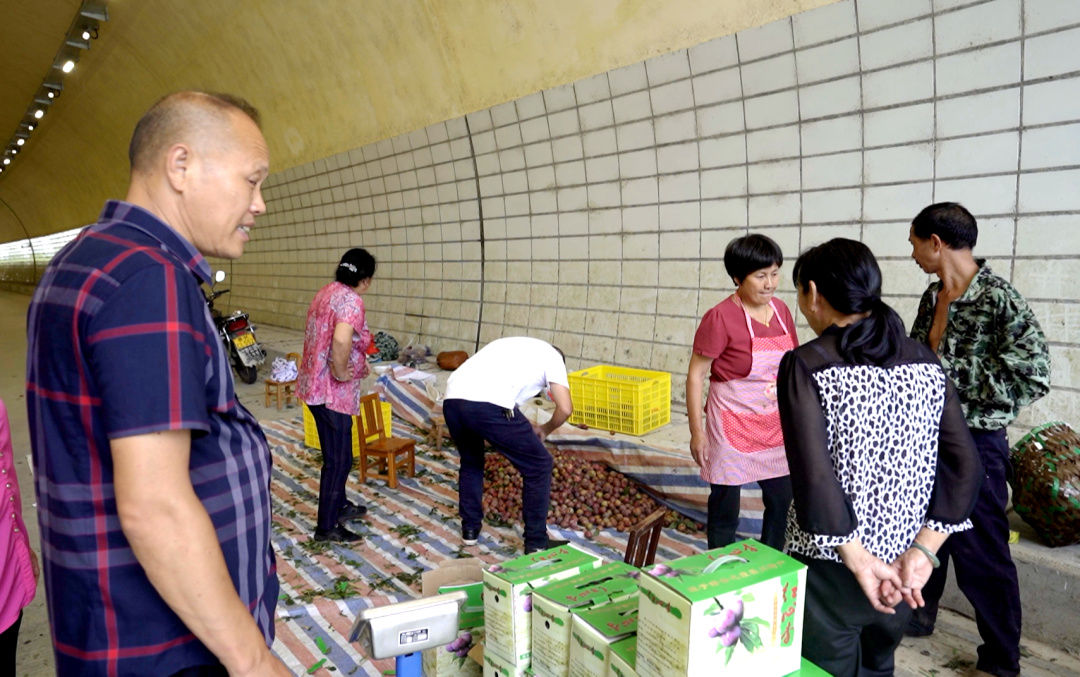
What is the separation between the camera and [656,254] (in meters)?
5.03

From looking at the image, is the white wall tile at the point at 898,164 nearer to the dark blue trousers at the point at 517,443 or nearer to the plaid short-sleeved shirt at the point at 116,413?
the dark blue trousers at the point at 517,443

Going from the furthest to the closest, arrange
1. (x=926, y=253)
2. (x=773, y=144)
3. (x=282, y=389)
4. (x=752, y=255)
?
(x=282, y=389) < (x=773, y=144) < (x=752, y=255) < (x=926, y=253)

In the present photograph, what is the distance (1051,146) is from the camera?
10.4 feet

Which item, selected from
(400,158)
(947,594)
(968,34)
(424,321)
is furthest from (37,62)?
(947,594)

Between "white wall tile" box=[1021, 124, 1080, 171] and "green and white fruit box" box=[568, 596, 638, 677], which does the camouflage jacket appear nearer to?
"white wall tile" box=[1021, 124, 1080, 171]

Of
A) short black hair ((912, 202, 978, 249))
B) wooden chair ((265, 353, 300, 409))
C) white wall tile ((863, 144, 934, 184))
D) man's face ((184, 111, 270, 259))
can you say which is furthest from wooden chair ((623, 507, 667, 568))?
wooden chair ((265, 353, 300, 409))

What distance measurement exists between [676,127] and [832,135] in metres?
1.13

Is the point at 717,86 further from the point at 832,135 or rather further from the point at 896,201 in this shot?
the point at 896,201

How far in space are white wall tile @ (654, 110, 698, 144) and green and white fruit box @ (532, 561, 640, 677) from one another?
3706 millimetres

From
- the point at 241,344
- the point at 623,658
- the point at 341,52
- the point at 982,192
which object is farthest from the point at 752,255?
the point at 241,344

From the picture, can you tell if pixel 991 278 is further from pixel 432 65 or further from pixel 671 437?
pixel 432 65

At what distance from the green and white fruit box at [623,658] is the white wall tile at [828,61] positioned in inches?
141

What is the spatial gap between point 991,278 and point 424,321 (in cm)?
576

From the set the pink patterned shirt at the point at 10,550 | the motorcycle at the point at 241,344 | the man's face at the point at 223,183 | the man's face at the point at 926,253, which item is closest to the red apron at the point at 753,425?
the man's face at the point at 926,253
